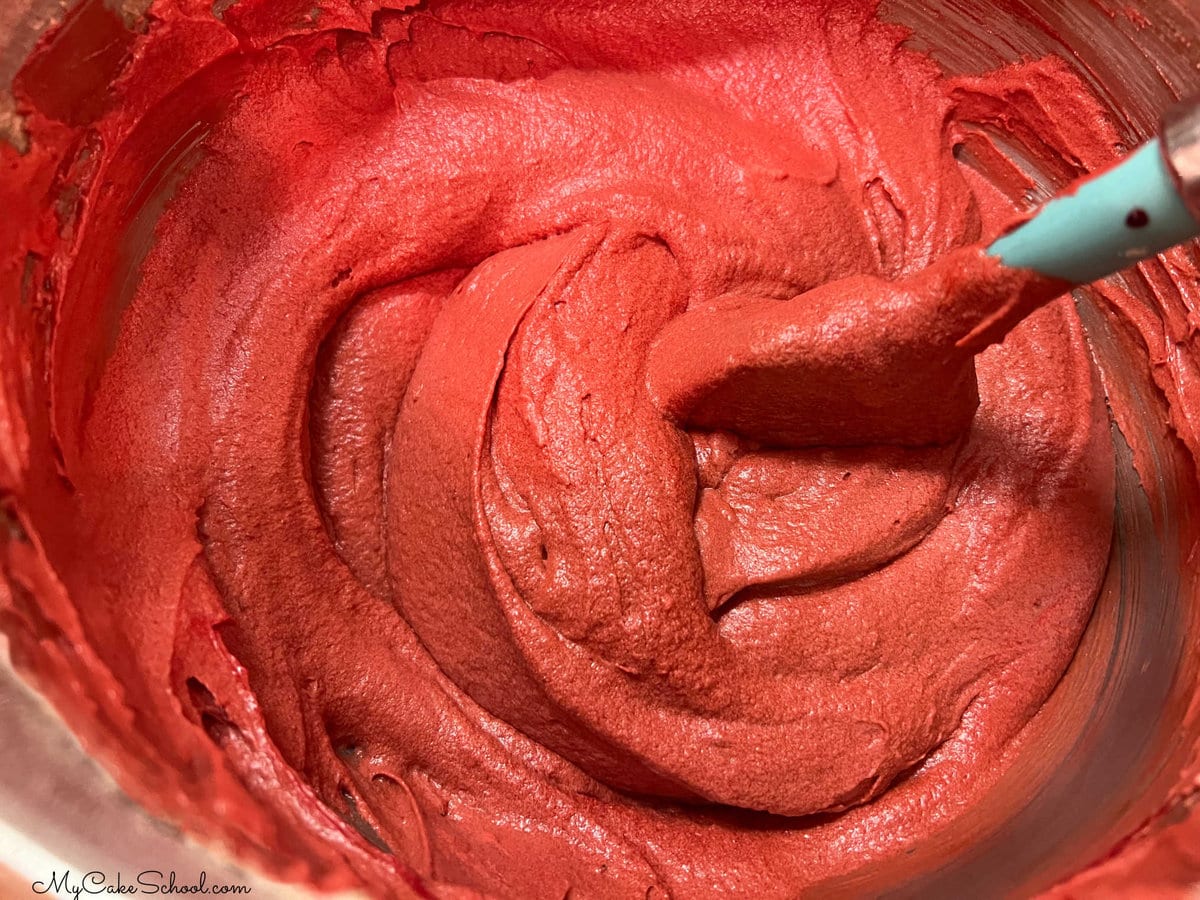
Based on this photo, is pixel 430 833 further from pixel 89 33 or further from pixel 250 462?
pixel 89 33

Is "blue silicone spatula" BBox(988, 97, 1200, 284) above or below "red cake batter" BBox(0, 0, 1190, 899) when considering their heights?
above

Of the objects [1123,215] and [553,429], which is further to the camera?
[553,429]

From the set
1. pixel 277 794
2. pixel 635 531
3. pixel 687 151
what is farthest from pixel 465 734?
pixel 687 151

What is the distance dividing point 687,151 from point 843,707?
3.95 ft

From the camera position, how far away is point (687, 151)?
180cm

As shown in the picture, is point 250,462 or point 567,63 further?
point 567,63

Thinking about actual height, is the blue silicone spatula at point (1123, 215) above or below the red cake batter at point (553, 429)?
above

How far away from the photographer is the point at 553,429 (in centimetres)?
155

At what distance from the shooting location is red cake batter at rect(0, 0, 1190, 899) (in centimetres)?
151

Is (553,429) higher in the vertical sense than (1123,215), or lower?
lower

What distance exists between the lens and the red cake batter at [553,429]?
151 centimetres

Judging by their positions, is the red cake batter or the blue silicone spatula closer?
the blue silicone spatula

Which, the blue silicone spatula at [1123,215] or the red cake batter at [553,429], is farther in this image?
the red cake batter at [553,429]

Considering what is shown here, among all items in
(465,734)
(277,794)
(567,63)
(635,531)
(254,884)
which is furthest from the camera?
(567,63)
